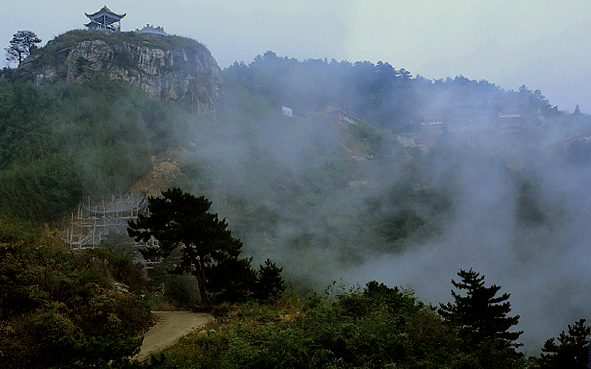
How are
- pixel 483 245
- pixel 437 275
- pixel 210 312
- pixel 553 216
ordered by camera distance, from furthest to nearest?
pixel 553 216, pixel 483 245, pixel 437 275, pixel 210 312

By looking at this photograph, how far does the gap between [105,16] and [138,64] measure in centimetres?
776

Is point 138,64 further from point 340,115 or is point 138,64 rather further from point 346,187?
point 340,115

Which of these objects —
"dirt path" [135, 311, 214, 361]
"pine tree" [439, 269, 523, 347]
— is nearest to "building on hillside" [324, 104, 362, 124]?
"dirt path" [135, 311, 214, 361]

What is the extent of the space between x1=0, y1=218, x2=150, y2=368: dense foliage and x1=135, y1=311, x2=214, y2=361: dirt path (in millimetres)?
310

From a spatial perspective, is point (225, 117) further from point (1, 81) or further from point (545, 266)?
point (545, 266)

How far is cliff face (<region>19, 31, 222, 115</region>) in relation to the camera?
110ft

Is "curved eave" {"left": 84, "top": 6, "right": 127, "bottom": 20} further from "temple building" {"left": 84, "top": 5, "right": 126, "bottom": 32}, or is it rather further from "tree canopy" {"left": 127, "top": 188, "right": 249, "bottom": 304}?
"tree canopy" {"left": 127, "top": 188, "right": 249, "bottom": 304}

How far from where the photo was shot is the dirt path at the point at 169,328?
6554mm

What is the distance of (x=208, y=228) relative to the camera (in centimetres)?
969

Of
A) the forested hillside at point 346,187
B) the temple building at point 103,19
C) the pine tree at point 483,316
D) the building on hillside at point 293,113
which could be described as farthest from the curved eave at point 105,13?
the pine tree at point 483,316

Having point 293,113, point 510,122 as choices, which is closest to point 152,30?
point 293,113

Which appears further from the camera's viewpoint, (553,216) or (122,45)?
(122,45)

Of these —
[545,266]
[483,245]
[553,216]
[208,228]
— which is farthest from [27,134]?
[553,216]

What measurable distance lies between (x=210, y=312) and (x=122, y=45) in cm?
3119
